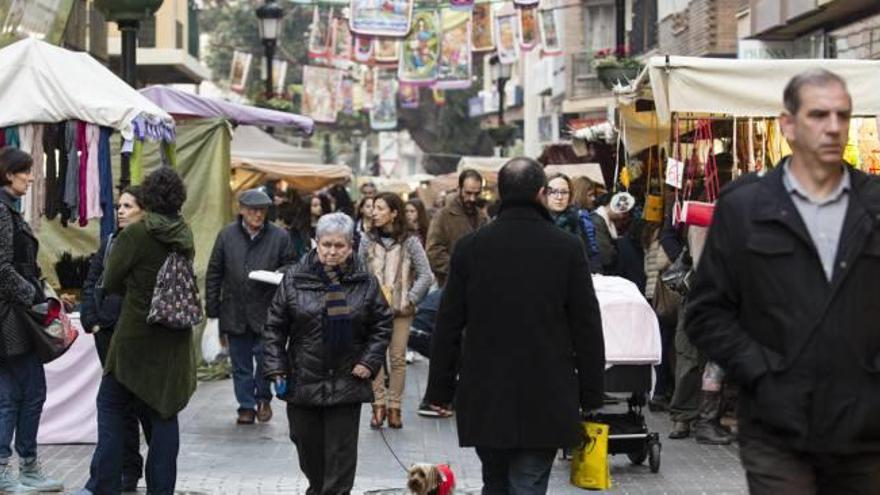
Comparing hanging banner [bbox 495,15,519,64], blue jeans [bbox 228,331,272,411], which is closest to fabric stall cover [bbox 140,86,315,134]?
blue jeans [bbox 228,331,272,411]

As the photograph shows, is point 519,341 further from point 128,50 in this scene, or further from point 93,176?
point 128,50

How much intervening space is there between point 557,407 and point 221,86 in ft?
223

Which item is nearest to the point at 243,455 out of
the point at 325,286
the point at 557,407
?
the point at 325,286

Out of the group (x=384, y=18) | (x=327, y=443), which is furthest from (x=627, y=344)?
(x=384, y=18)

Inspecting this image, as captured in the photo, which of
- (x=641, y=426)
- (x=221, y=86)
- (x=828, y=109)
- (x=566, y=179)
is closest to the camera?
(x=828, y=109)

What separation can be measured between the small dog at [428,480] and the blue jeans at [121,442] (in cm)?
135

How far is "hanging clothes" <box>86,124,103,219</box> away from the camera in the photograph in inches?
469

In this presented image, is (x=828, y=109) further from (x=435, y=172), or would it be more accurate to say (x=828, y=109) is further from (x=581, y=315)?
(x=435, y=172)

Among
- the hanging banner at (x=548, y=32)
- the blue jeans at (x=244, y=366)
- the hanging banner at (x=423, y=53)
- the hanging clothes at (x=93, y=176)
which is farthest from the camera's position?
the hanging banner at (x=423, y=53)

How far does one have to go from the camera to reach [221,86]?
73.9 m

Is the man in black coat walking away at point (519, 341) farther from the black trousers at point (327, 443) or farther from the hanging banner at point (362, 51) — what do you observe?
the hanging banner at point (362, 51)

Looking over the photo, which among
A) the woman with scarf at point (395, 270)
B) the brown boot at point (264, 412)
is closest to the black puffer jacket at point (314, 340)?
the woman with scarf at point (395, 270)

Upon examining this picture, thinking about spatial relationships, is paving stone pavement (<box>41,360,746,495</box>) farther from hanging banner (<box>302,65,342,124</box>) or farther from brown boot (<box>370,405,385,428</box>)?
hanging banner (<box>302,65,342,124</box>)

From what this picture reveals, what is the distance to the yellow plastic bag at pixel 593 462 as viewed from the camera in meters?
9.33
